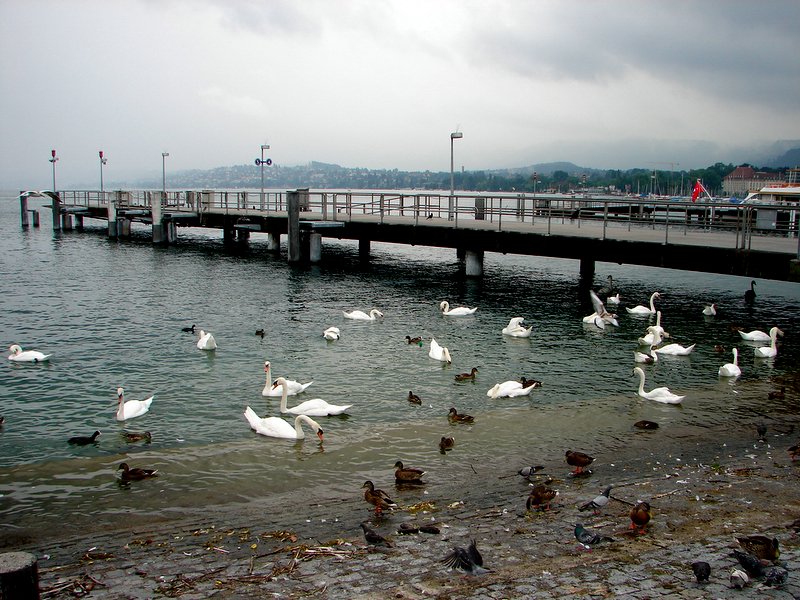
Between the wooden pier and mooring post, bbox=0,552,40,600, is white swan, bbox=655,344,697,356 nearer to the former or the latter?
the wooden pier

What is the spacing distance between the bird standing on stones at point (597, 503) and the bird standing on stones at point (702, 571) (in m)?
2.30

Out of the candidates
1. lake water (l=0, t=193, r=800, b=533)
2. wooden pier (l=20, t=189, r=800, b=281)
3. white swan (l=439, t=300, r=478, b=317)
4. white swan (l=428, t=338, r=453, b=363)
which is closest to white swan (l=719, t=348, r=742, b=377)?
lake water (l=0, t=193, r=800, b=533)

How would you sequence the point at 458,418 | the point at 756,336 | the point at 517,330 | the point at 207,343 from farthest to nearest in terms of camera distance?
the point at 517,330 → the point at 756,336 → the point at 207,343 → the point at 458,418

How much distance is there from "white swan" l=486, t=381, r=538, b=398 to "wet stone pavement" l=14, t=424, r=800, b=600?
16.5 ft

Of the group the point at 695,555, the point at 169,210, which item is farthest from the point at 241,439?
the point at 169,210

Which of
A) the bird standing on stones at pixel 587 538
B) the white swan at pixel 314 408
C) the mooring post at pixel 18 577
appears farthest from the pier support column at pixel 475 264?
the mooring post at pixel 18 577

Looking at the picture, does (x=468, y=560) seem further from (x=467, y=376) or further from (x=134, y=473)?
(x=467, y=376)

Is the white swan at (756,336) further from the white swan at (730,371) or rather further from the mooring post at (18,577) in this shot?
the mooring post at (18,577)

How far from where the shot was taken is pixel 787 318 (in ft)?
90.6

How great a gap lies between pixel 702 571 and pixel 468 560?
8.31 feet

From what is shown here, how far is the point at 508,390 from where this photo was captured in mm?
17016

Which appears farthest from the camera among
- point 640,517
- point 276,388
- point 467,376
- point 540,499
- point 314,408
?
point 467,376

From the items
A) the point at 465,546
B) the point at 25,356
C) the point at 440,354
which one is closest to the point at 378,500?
the point at 465,546

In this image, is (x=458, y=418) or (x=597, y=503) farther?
(x=458, y=418)
